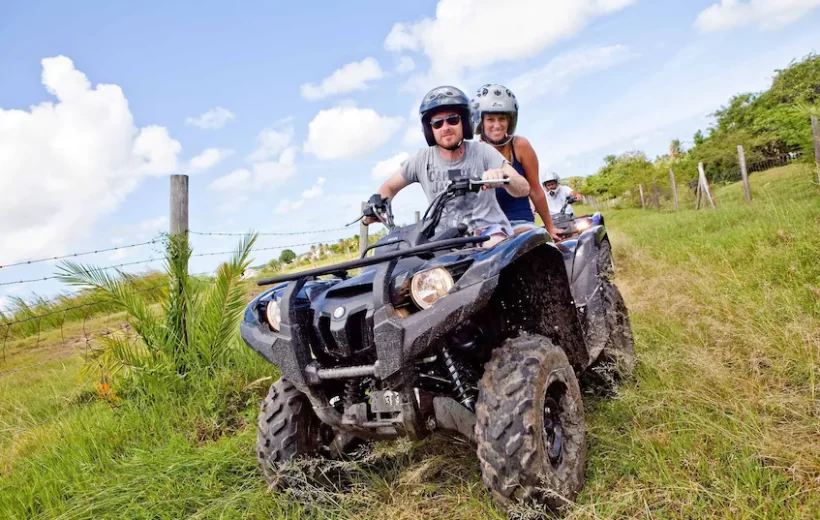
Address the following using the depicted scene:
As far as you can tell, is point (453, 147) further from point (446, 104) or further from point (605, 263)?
point (605, 263)

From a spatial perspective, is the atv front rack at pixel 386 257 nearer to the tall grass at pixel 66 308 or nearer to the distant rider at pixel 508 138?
the distant rider at pixel 508 138

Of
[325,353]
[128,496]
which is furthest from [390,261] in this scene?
[128,496]

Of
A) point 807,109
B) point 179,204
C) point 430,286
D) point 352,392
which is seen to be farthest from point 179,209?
point 807,109

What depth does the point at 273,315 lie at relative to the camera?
8.63 feet

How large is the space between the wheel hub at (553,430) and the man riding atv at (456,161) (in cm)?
93

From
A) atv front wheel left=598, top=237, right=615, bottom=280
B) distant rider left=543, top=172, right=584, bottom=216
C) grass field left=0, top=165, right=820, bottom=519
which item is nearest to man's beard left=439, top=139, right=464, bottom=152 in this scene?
atv front wheel left=598, top=237, right=615, bottom=280

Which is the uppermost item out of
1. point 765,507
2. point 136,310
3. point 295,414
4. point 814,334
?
point 136,310

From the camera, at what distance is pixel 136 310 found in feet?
15.0

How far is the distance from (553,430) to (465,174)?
154cm

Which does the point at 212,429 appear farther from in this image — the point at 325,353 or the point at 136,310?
the point at 325,353

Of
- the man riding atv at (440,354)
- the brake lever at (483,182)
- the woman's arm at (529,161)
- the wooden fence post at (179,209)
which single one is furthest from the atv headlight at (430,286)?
the wooden fence post at (179,209)

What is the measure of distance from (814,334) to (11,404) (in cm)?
616

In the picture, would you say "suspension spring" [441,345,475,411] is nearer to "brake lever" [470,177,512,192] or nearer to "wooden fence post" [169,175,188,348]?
"brake lever" [470,177,512,192]

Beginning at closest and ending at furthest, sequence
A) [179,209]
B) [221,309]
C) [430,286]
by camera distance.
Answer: [430,286] < [221,309] < [179,209]
